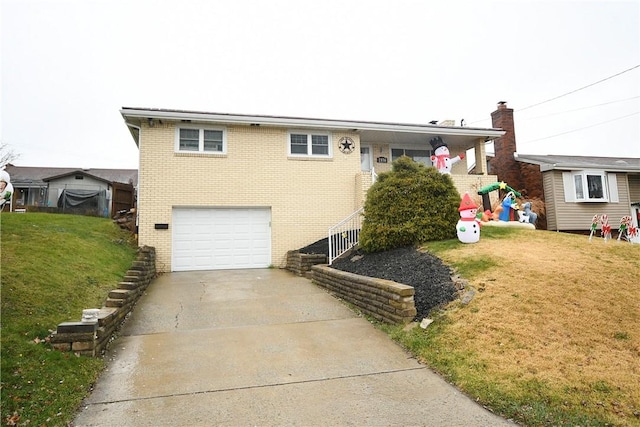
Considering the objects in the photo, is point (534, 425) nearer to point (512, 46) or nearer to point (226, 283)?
point (226, 283)

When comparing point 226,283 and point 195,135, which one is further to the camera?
point 195,135

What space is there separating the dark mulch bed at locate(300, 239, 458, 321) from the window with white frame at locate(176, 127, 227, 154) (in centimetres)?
609

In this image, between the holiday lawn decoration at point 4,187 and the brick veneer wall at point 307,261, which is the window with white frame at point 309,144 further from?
the holiday lawn decoration at point 4,187

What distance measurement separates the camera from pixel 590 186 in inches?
662

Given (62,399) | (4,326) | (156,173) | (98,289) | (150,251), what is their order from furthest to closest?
1. (156,173)
2. (150,251)
3. (98,289)
4. (4,326)
5. (62,399)

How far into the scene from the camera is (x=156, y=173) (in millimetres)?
12047

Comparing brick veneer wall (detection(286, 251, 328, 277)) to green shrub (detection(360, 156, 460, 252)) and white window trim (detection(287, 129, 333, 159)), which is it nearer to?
green shrub (detection(360, 156, 460, 252))

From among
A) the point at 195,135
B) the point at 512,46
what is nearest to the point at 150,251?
the point at 195,135

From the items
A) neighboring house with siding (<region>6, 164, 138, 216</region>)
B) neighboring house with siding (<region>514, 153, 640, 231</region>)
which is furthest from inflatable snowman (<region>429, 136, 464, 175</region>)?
neighboring house with siding (<region>6, 164, 138, 216</region>)

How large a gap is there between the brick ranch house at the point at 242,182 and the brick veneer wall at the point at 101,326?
405cm

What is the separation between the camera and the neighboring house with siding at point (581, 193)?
16.5m

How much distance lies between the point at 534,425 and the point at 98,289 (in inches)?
268

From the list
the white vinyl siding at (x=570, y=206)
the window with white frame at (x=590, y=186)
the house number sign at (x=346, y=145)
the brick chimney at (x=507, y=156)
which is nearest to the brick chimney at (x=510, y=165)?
the brick chimney at (x=507, y=156)

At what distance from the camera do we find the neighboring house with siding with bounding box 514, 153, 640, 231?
16.5 metres
